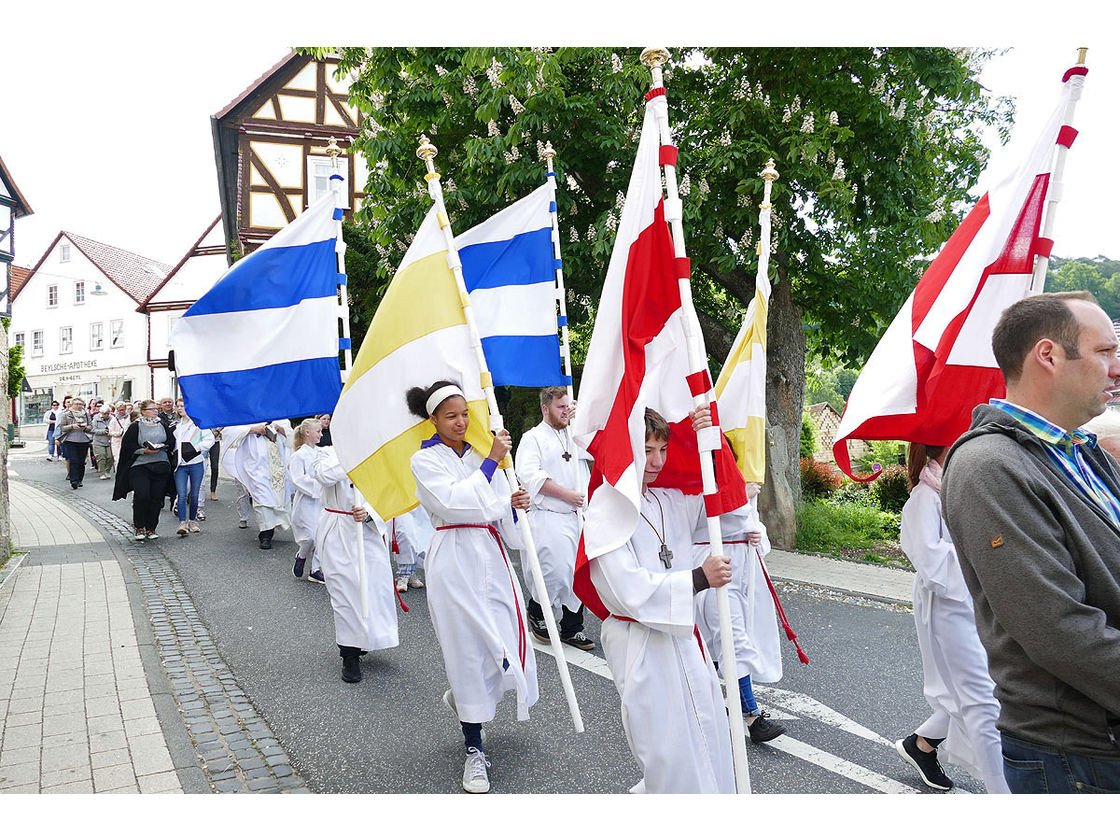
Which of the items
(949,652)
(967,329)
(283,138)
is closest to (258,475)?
(949,652)

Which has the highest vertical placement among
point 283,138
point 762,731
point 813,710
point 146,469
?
point 283,138

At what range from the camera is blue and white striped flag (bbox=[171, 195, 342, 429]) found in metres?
5.84

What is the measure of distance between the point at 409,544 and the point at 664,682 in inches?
241

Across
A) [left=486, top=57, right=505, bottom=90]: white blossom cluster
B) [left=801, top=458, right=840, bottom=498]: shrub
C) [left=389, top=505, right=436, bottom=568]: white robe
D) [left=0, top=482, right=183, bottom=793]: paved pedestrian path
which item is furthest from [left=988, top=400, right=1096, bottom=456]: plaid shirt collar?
[left=801, top=458, right=840, bottom=498]: shrub

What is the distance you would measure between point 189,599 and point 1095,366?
8.10 meters

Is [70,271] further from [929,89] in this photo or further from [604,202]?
[929,89]

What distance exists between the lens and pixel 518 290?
632cm

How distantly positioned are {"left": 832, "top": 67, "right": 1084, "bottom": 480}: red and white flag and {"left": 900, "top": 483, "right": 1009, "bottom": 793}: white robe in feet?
1.51

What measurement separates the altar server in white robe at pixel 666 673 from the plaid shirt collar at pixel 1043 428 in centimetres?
106

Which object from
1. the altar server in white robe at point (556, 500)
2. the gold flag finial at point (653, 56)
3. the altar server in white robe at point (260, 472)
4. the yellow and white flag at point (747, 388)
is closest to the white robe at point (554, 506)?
the altar server in white robe at point (556, 500)

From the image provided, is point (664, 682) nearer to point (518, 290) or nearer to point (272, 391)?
point (518, 290)

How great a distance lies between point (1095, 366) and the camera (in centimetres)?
210

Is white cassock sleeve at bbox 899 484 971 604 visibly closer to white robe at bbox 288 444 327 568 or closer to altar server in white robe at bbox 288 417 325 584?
altar server in white robe at bbox 288 417 325 584

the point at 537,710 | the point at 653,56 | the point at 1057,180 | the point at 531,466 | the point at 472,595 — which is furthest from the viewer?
the point at 531,466
